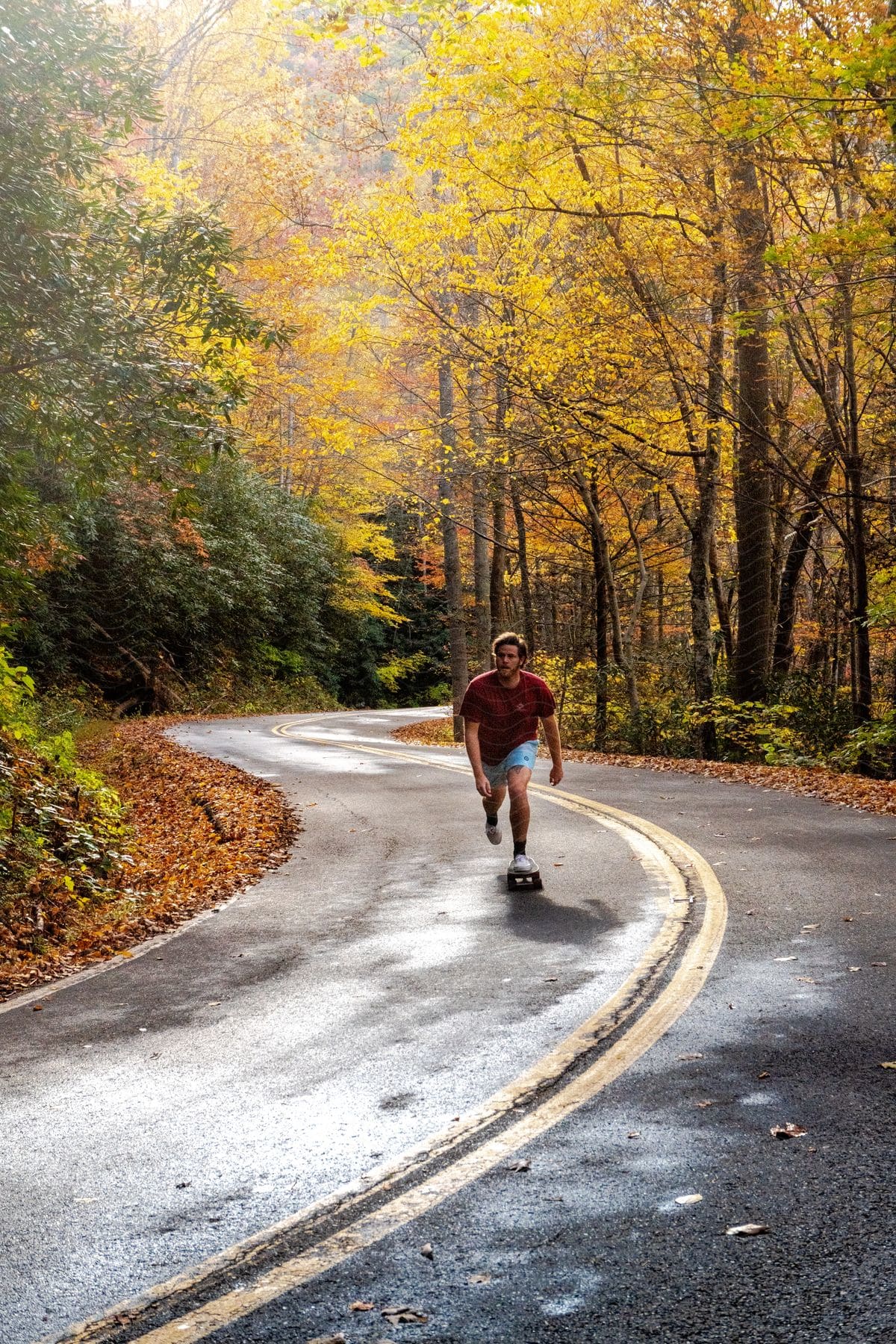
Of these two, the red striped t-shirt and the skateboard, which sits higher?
the red striped t-shirt

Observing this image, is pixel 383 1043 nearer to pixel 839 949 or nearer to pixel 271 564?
pixel 839 949

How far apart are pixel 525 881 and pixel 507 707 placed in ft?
4.31

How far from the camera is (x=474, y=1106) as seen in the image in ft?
14.6

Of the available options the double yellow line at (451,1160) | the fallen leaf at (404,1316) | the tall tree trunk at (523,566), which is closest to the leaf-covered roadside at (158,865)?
the double yellow line at (451,1160)

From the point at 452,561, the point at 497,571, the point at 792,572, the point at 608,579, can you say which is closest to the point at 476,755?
the point at 792,572

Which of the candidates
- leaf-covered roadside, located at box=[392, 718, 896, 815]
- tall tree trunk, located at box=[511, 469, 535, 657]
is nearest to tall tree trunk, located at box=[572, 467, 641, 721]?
tall tree trunk, located at box=[511, 469, 535, 657]

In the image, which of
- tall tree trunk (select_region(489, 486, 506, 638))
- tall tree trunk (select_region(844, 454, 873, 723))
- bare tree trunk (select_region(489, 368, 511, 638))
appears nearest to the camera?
tall tree trunk (select_region(844, 454, 873, 723))

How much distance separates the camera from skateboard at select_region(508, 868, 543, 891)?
8797 millimetres

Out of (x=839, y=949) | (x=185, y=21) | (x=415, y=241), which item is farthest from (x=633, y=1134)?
(x=185, y=21)

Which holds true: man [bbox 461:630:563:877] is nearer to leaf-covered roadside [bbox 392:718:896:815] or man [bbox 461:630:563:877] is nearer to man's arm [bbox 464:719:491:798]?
man's arm [bbox 464:719:491:798]

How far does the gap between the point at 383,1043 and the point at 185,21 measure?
139 ft

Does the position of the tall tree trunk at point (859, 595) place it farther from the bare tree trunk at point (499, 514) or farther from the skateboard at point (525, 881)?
the skateboard at point (525, 881)

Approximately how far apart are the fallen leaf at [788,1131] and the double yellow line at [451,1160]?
716 mm

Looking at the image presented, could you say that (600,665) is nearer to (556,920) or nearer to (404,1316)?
(556,920)
